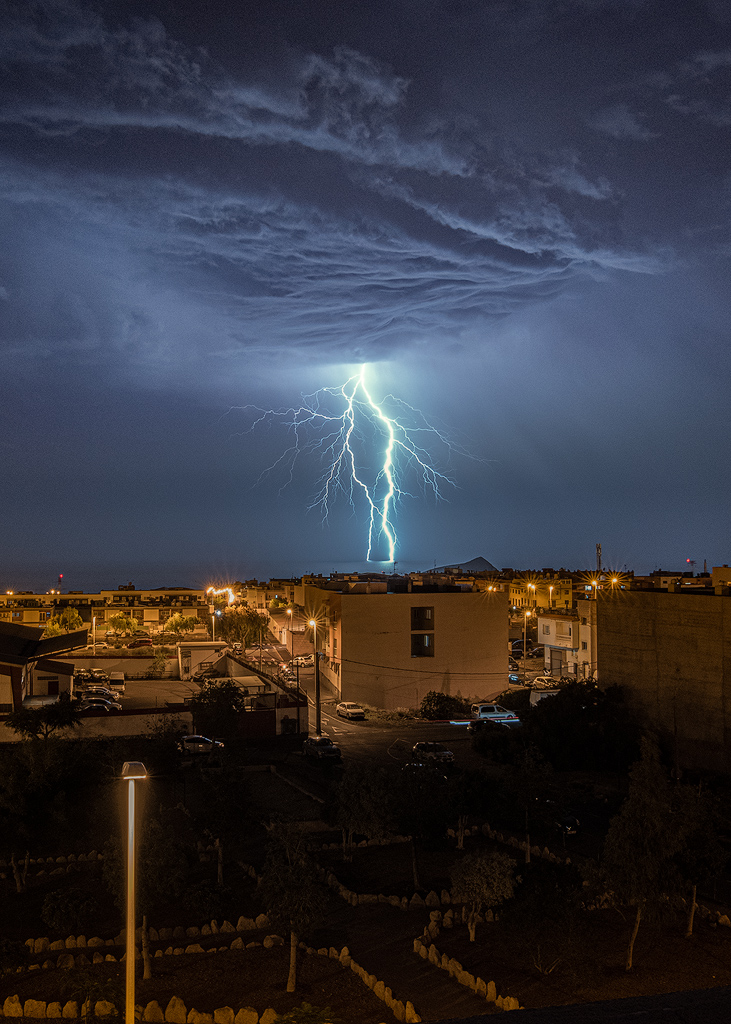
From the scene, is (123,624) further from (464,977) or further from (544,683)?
(464,977)

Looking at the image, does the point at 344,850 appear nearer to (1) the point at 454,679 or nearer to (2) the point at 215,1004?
(2) the point at 215,1004

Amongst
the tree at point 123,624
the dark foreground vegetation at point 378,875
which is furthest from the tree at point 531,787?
the tree at point 123,624

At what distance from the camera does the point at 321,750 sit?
24.7m

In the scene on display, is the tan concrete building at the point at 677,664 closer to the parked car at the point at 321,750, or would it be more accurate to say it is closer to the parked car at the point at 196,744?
the parked car at the point at 321,750

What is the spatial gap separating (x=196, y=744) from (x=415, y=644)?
49.1 ft

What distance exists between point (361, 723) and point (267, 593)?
6259 cm

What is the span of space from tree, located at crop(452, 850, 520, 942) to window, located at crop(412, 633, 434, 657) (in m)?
24.3

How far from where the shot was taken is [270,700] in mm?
28641

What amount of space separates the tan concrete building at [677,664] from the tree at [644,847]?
48.2 ft

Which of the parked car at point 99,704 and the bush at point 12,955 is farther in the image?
the parked car at point 99,704

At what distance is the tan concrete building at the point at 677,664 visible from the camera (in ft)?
79.1

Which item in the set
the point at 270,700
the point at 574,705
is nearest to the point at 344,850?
the point at 270,700

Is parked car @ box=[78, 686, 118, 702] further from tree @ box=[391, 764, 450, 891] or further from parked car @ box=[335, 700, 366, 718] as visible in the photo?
tree @ box=[391, 764, 450, 891]

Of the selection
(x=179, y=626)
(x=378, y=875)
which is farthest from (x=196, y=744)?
(x=179, y=626)
